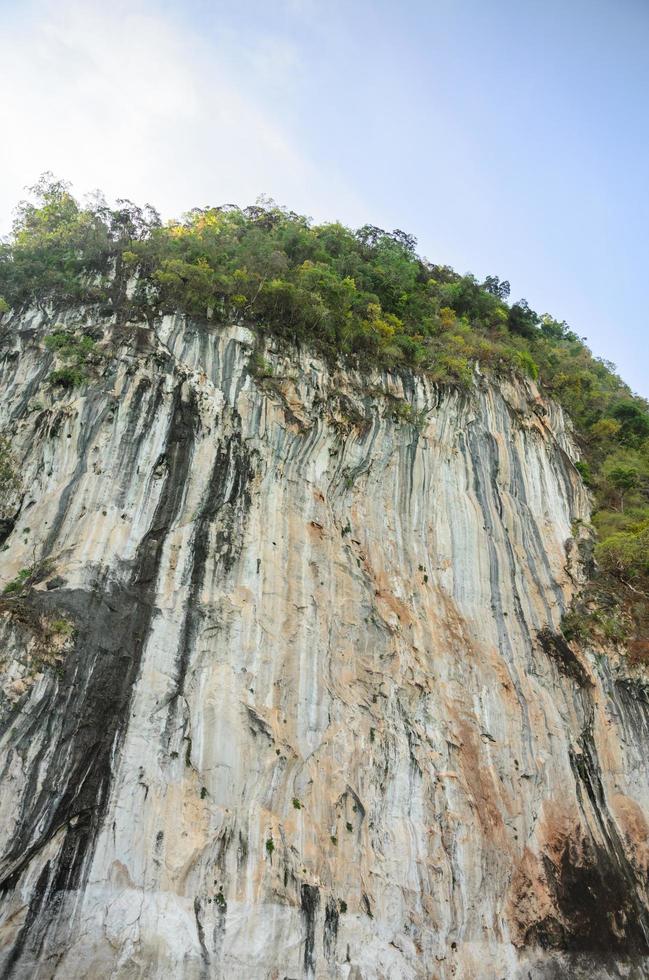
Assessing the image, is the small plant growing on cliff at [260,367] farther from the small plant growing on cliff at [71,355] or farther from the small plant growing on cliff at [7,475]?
the small plant growing on cliff at [7,475]

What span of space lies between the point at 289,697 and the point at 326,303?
37.4ft

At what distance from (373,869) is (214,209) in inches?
956

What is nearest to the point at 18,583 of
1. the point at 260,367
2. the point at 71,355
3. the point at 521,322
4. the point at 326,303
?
the point at 71,355

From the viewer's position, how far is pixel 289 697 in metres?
13.0

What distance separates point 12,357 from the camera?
17.0 metres

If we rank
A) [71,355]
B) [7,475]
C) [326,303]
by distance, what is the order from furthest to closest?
1. [326,303]
2. [71,355]
3. [7,475]

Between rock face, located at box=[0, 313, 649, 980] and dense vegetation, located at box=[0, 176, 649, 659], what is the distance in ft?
3.70

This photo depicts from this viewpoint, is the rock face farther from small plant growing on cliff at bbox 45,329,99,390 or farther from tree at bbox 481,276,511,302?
tree at bbox 481,276,511,302

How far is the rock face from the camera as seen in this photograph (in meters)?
10.5

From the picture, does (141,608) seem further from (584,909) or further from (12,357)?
(584,909)

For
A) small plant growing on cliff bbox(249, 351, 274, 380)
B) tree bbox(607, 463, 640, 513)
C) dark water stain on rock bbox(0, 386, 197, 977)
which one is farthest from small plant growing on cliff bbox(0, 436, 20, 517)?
tree bbox(607, 463, 640, 513)

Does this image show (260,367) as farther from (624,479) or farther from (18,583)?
(624,479)

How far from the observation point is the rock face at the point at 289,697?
10.5m

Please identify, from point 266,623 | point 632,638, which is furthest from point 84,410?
point 632,638
